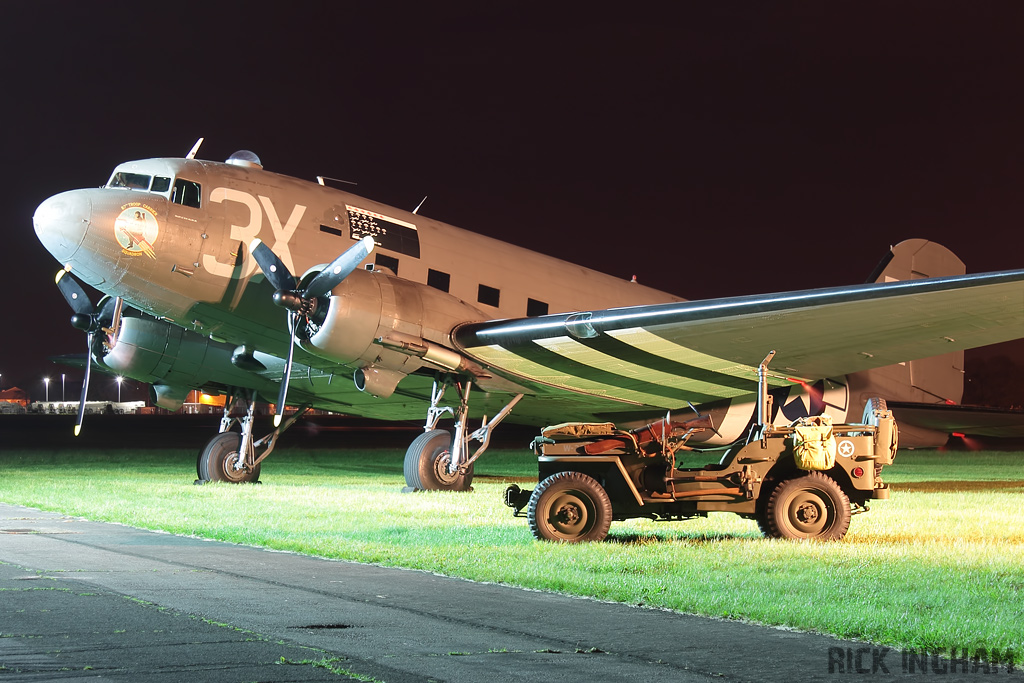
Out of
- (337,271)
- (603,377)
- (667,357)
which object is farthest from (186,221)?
(667,357)

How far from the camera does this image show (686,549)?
996cm

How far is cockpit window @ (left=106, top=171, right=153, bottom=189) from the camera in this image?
16.4 m

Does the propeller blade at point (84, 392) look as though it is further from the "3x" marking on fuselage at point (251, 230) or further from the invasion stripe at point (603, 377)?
the invasion stripe at point (603, 377)

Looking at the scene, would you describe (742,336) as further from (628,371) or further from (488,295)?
(488,295)

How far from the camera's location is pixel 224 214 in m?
16.5

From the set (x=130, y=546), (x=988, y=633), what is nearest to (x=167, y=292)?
(x=130, y=546)

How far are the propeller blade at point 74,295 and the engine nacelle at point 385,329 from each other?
7303 mm

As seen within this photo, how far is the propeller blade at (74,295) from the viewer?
20.5 metres

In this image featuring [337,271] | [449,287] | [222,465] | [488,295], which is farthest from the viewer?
[222,465]

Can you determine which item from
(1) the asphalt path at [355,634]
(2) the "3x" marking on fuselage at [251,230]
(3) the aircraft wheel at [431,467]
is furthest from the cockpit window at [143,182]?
(1) the asphalt path at [355,634]

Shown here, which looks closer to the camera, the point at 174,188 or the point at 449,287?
the point at 174,188

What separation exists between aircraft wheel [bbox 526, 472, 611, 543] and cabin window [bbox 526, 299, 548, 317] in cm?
950

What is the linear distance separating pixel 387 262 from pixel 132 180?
4.44 metres

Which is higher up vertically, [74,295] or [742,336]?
[74,295]
